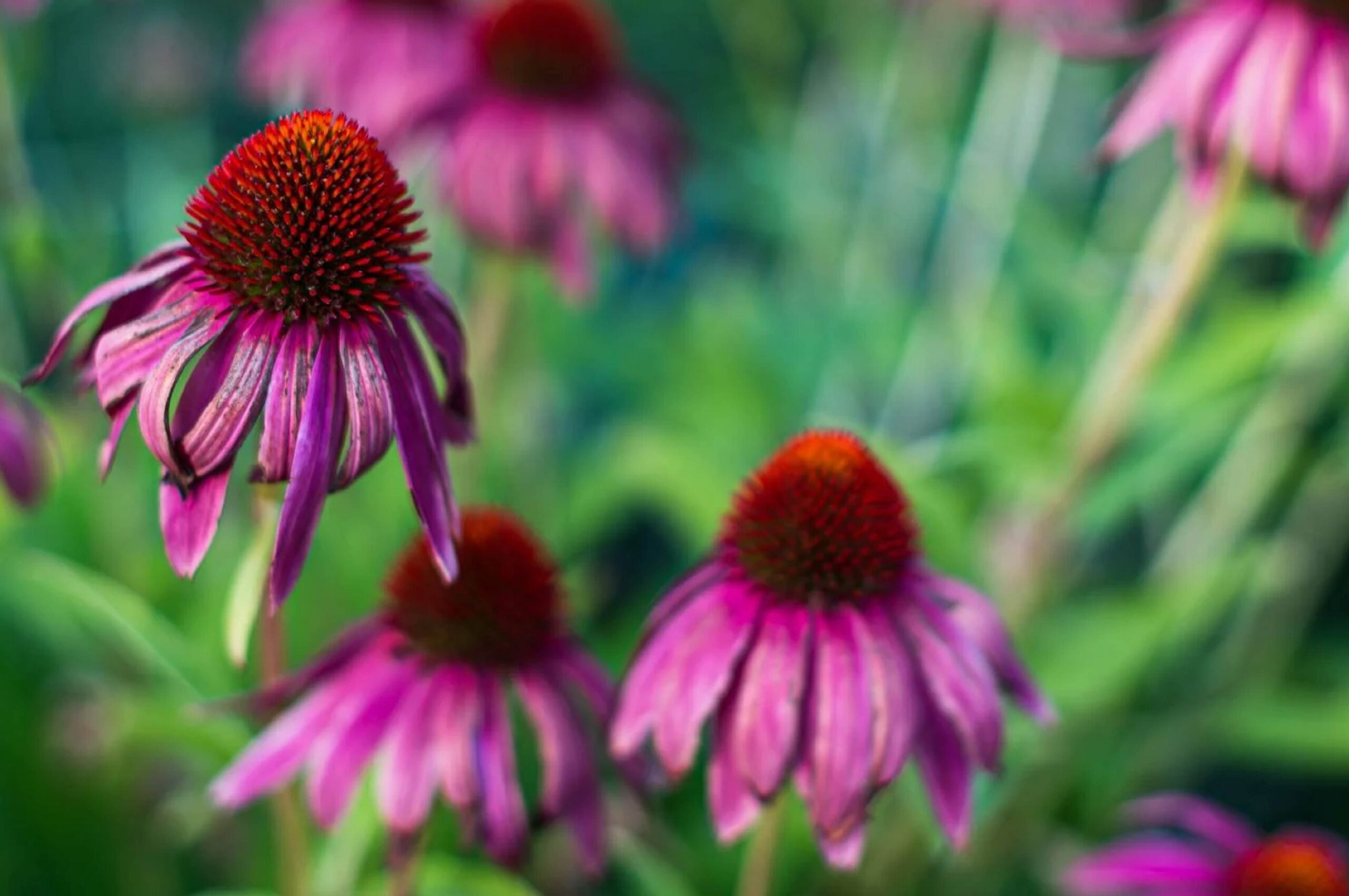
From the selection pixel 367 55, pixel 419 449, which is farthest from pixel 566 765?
pixel 367 55

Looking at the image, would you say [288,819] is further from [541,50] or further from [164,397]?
[541,50]

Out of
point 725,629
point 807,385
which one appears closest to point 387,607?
point 725,629

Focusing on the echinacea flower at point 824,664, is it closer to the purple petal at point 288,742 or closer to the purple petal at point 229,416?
the purple petal at point 288,742

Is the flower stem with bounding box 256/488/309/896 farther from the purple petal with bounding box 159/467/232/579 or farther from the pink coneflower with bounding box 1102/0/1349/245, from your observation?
the pink coneflower with bounding box 1102/0/1349/245

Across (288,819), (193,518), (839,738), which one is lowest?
(288,819)

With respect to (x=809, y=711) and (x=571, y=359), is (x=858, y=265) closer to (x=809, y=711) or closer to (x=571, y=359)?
(x=571, y=359)
